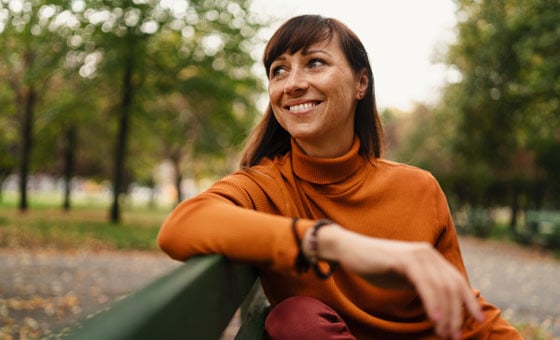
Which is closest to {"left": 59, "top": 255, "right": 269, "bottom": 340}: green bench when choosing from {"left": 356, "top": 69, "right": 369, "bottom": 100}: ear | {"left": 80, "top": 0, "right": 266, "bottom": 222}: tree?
{"left": 356, "top": 69, "right": 369, "bottom": 100}: ear

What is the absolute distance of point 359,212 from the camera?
2049 millimetres

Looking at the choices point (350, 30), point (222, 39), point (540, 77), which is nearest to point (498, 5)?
point (540, 77)

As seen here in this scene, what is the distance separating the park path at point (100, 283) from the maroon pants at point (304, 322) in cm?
Answer: 319

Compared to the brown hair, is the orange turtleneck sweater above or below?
below

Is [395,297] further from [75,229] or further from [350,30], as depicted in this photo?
[75,229]

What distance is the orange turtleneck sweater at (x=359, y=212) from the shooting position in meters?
1.88

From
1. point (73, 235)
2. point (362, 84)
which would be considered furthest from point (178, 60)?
point (362, 84)

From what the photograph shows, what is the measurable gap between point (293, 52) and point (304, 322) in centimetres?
98

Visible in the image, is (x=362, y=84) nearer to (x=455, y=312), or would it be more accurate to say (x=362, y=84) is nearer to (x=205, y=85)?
(x=455, y=312)

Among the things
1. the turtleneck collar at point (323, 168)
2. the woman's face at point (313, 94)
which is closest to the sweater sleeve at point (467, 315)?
the turtleneck collar at point (323, 168)

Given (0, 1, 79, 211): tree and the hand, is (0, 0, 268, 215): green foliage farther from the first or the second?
the hand

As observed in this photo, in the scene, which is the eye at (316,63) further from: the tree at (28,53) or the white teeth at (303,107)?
the tree at (28,53)

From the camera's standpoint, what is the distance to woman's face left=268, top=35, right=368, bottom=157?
6.91 ft

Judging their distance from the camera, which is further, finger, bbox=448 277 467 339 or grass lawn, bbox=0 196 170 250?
grass lawn, bbox=0 196 170 250
